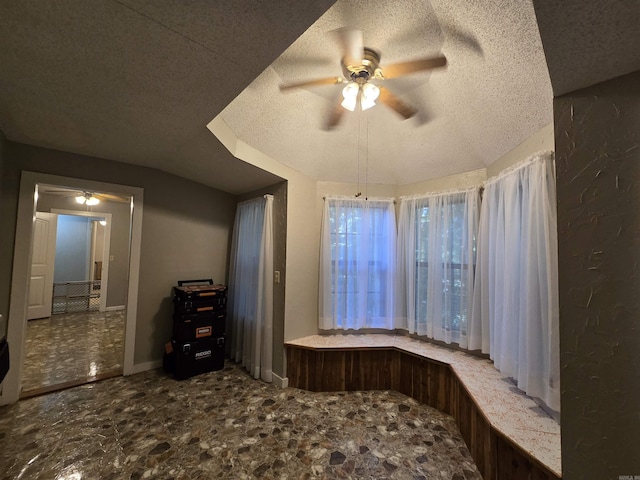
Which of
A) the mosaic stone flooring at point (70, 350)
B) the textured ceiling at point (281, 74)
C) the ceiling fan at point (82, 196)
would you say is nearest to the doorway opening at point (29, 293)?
the mosaic stone flooring at point (70, 350)

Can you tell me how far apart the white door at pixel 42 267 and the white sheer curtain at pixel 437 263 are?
656 centimetres

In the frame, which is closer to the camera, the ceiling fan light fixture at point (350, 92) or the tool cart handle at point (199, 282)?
the ceiling fan light fixture at point (350, 92)

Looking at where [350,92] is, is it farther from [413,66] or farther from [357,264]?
[357,264]

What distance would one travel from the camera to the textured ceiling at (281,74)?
3.05 ft

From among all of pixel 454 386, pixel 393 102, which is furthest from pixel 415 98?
pixel 454 386

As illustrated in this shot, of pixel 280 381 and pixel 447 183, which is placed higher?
pixel 447 183

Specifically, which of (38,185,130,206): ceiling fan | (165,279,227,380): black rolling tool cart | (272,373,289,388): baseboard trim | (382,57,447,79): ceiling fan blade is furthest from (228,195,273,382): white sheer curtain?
(38,185,130,206): ceiling fan

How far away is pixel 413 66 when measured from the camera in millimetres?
1427

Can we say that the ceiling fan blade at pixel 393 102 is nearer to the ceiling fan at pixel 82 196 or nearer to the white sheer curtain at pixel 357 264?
the white sheer curtain at pixel 357 264

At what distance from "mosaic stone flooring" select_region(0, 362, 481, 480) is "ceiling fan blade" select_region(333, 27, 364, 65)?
2.63 metres

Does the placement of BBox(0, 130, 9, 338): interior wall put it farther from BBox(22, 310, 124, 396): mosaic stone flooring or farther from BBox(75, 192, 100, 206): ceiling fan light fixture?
BBox(75, 192, 100, 206): ceiling fan light fixture

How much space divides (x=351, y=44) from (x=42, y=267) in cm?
679

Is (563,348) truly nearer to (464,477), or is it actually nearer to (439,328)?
(464,477)

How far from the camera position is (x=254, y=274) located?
3.02 m
